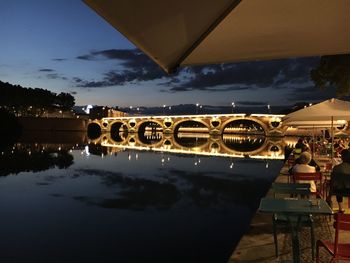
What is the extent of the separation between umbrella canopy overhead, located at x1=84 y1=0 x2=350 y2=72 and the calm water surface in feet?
18.6

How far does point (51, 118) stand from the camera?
87.9 m

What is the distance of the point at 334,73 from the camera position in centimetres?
1290

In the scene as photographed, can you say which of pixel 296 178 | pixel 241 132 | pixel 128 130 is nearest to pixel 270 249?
pixel 296 178

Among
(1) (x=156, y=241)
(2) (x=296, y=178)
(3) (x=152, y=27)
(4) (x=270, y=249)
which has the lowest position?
(1) (x=156, y=241)

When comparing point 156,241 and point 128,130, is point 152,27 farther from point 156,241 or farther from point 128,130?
point 128,130

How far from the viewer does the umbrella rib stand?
2.50 metres

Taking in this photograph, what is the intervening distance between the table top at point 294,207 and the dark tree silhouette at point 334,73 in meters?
8.36

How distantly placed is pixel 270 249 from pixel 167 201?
29.2ft

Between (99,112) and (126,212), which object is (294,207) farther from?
(99,112)

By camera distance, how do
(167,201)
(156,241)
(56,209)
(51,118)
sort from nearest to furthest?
(156,241) < (56,209) < (167,201) < (51,118)

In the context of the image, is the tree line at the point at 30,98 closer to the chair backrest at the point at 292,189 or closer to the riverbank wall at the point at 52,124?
the riverbank wall at the point at 52,124

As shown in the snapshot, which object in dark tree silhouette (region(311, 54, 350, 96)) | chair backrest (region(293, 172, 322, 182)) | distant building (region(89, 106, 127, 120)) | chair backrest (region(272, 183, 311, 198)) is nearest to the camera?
chair backrest (region(272, 183, 311, 198))

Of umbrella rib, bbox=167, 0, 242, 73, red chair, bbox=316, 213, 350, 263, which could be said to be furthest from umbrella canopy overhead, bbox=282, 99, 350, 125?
umbrella rib, bbox=167, 0, 242, 73

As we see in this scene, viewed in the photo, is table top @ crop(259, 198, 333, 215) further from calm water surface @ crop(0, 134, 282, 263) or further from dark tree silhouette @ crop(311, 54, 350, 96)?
dark tree silhouette @ crop(311, 54, 350, 96)
